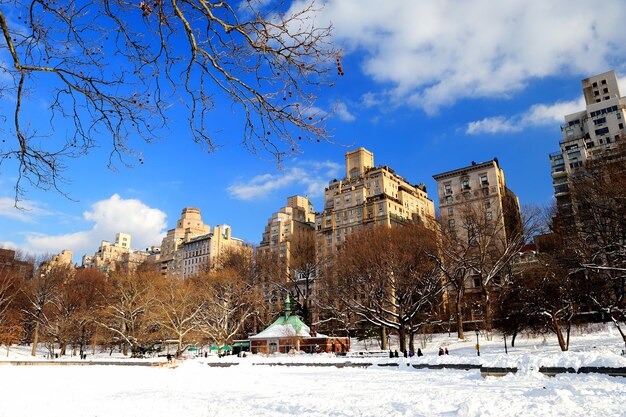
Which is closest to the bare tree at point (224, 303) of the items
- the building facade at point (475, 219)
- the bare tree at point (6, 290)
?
the bare tree at point (6, 290)

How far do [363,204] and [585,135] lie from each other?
43.3 m

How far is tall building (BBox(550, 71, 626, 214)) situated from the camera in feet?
270

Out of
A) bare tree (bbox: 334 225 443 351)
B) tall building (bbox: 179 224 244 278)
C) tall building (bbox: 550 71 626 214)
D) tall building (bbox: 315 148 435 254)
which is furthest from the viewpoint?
tall building (bbox: 179 224 244 278)

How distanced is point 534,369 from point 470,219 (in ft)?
131

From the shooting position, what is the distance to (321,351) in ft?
151

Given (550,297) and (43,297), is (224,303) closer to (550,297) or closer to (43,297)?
(43,297)

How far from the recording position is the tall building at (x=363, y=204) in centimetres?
9831

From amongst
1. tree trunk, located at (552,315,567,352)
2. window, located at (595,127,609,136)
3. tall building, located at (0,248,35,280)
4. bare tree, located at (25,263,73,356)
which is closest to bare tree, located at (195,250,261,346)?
bare tree, located at (25,263,73,356)

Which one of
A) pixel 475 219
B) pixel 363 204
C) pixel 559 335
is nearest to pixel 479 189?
pixel 363 204

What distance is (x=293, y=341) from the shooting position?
4600 cm

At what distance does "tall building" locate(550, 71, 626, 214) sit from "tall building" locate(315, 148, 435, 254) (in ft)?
84.0

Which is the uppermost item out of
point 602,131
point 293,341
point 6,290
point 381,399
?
point 602,131

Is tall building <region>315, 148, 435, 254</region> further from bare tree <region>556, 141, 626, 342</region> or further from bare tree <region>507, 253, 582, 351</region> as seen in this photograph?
bare tree <region>507, 253, 582, 351</region>

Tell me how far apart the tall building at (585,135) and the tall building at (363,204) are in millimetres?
25609
